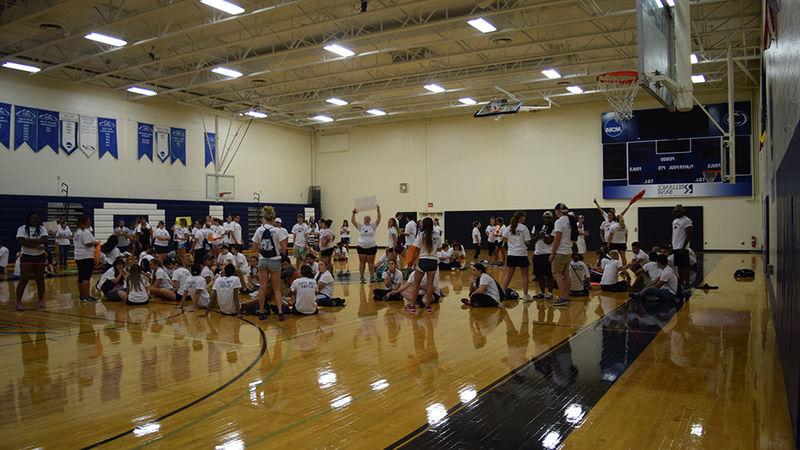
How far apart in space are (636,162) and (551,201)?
3742mm

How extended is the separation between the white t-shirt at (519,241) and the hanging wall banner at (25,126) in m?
16.7

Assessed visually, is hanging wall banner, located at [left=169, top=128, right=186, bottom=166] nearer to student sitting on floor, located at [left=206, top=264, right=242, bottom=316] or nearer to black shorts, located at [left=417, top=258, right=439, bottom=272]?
student sitting on floor, located at [left=206, top=264, right=242, bottom=316]

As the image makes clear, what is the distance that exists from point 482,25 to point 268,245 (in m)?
9.82

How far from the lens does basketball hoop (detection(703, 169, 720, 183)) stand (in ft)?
72.2

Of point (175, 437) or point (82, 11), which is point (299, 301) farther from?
point (82, 11)

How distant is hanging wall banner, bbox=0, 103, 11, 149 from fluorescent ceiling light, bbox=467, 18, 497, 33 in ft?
47.7

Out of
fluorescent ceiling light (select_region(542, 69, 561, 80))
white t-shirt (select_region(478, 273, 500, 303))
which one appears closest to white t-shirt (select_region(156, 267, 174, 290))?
white t-shirt (select_region(478, 273, 500, 303))

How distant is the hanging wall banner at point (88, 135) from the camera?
20122mm

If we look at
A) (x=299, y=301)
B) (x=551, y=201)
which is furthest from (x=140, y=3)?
(x=551, y=201)

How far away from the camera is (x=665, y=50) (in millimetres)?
10039

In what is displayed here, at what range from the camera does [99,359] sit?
5988 mm

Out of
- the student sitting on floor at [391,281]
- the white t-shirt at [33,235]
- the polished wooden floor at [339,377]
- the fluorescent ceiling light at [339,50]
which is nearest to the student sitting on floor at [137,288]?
the polished wooden floor at [339,377]

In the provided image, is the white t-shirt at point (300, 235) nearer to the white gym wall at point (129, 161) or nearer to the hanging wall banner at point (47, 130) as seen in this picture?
the white gym wall at point (129, 161)

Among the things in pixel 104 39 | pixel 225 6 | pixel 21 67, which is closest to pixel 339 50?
pixel 225 6
